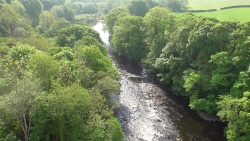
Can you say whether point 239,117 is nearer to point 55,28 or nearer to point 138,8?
point 55,28

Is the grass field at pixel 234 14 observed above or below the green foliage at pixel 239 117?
above

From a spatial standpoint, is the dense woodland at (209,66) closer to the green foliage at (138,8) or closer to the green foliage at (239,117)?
the green foliage at (239,117)

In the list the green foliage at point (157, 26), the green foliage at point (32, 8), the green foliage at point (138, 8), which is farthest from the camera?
the green foliage at point (138, 8)

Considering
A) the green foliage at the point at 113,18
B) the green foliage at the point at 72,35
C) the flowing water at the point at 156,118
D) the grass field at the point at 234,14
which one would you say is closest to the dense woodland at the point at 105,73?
the green foliage at the point at 72,35

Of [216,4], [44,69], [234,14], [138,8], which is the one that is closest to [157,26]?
[234,14]

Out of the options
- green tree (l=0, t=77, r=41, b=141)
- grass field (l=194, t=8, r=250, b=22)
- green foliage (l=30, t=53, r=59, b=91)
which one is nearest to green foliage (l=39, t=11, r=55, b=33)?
grass field (l=194, t=8, r=250, b=22)
